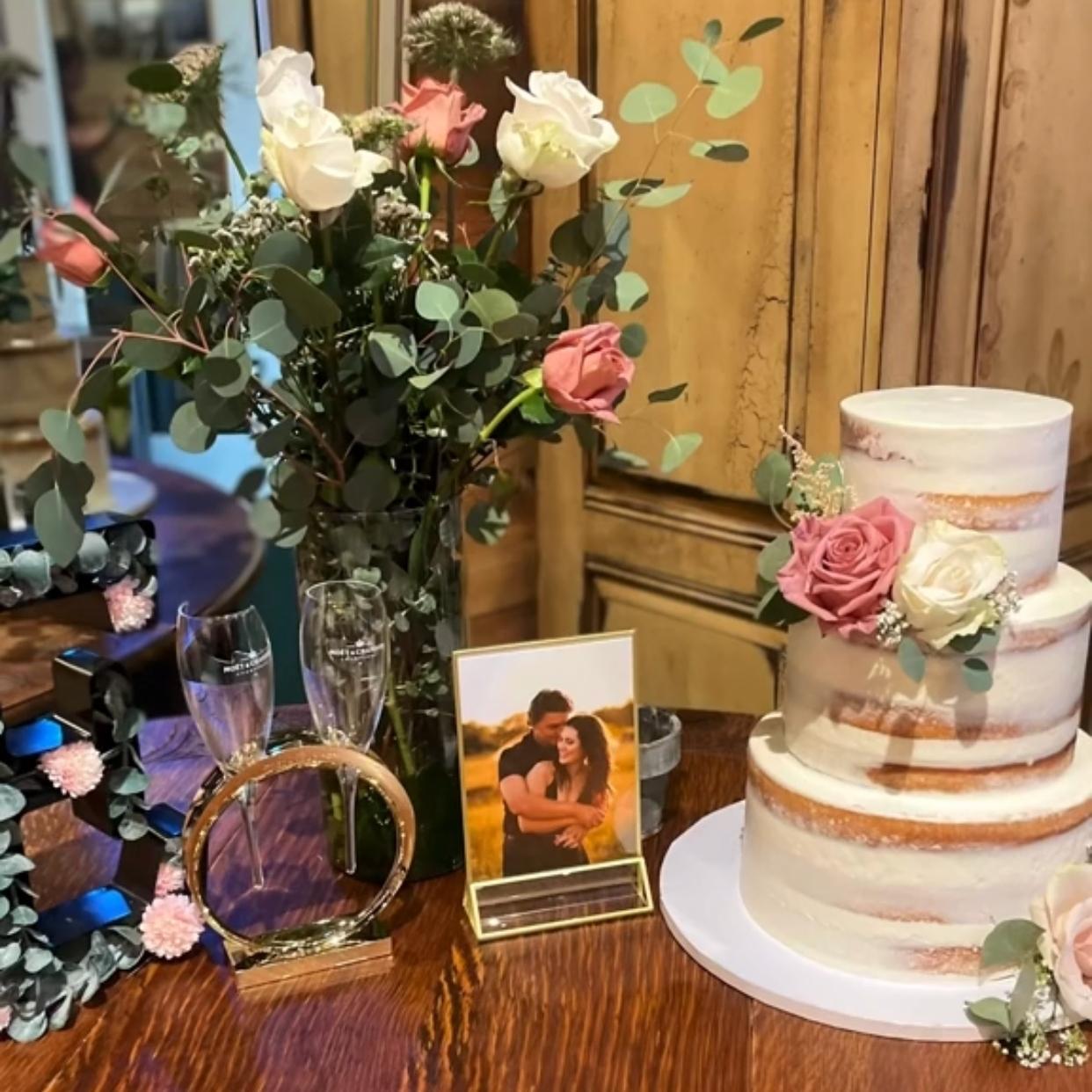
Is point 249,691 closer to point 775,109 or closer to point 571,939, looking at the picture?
point 571,939

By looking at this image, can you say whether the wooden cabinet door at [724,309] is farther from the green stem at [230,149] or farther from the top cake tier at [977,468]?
the green stem at [230,149]

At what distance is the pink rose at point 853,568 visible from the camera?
2.72ft

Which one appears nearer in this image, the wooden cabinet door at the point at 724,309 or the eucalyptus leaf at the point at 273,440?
the eucalyptus leaf at the point at 273,440

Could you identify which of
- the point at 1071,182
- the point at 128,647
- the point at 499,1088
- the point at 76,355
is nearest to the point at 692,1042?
the point at 499,1088

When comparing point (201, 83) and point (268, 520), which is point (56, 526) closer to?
point (268, 520)

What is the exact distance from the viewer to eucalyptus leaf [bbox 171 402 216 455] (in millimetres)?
897

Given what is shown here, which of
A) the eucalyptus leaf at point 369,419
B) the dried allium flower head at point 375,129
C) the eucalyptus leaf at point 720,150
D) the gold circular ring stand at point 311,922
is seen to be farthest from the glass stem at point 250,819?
the eucalyptus leaf at point 720,150

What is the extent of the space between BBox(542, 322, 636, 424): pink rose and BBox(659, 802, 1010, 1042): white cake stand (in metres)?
0.39

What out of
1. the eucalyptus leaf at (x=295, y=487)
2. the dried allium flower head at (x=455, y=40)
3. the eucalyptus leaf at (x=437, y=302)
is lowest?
the eucalyptus leaf at (x=295, y=487)

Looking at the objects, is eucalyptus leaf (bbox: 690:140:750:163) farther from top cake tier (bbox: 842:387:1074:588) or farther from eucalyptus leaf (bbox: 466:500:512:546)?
eucalyptus leaf (bbox: 466:500:512:546)

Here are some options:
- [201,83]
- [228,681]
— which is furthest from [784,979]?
[201,83]

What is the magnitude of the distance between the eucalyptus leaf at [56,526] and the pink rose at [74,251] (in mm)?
152

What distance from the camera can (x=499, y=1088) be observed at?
81 cm

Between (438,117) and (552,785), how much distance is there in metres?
0.51
